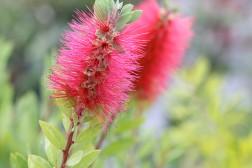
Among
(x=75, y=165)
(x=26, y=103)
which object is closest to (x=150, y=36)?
(x=75, y=165)

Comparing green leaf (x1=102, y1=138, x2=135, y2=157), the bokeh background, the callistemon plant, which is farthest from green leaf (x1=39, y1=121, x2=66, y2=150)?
the bokeh background

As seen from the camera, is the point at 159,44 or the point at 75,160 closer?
the point at 75,160

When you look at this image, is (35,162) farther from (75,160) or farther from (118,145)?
(118,145)

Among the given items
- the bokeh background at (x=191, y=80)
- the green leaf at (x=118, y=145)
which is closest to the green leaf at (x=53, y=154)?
the green leaf at (x=118, y=145)

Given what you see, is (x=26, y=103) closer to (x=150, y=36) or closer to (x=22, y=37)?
(x=150, y=36)

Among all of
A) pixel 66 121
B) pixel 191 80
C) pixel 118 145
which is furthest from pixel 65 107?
pixel 191 80

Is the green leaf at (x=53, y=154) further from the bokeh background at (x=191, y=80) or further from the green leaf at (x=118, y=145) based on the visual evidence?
the bokeh background at (x=191, y=80)
